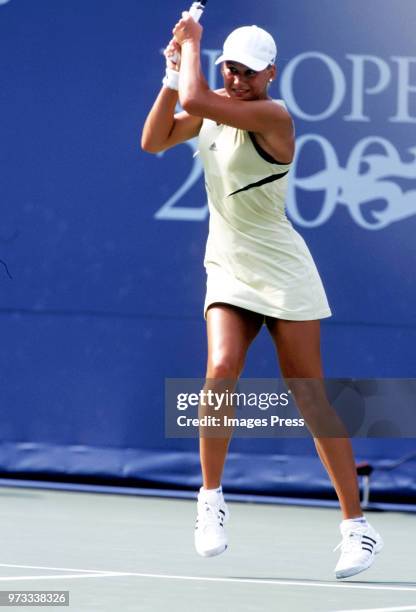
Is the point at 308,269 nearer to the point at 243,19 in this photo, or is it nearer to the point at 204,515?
the point at 204,515

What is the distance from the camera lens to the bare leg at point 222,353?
4.77 metres

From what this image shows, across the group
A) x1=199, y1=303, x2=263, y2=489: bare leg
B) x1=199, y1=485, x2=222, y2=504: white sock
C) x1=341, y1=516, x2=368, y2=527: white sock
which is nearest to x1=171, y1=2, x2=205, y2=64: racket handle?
x1=199, y1=303, x2=263, y2=489: bare leg

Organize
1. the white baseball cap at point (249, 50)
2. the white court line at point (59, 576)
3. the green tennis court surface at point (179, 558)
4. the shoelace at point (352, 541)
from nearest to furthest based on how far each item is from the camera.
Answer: the green tennis court surface at point (179, 558)
the white court line at point (59, 576)
the white baseball cap at point (249, 50)
the shoelace at point (352, 541)

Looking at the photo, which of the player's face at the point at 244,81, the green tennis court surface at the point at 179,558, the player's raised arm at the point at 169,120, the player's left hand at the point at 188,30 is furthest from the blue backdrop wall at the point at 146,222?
the player's left hand at the point at 188,30

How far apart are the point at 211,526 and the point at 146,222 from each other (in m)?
2.83

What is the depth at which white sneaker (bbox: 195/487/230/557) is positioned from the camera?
475cm

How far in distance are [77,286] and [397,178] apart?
162 cm

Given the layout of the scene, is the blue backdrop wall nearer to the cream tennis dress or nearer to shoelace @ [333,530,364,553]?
the cream tennis dress

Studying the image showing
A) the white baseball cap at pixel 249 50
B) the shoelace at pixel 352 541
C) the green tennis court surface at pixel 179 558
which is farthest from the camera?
the shoelace at pixel 352 541

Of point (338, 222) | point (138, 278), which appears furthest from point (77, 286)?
point (338, 222)

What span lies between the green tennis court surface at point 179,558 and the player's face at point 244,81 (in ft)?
5.01

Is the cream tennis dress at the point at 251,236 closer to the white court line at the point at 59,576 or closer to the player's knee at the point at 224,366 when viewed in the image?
the player's knee at the point at 224,366

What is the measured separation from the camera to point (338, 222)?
285 inches

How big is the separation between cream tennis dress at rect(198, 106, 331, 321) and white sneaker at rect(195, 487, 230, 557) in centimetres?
61
